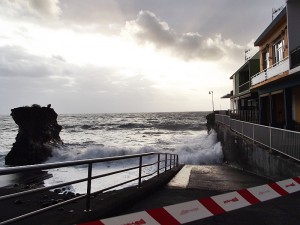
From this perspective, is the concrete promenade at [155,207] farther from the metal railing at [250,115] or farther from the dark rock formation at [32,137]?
the dark rock formation at [32,137]

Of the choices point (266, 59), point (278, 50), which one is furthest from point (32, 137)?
point (278, 50)

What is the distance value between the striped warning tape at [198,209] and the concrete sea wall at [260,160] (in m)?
4.99

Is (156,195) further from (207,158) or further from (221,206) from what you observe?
(207,158)

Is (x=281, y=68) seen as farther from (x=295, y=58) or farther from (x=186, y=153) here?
(x=186, y=153)

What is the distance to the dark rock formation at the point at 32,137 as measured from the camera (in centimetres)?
3206

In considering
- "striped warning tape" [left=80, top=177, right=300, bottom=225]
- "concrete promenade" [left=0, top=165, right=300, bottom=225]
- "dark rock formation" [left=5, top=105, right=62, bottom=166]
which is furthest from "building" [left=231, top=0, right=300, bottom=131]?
"dark rock formation" [left=5, top=105, right=62, bottom=166]

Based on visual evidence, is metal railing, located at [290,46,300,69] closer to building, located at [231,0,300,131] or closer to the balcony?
building, located at [231,0,300,131]

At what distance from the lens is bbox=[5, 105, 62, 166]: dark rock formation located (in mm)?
32062

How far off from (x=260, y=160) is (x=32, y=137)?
89.5ft

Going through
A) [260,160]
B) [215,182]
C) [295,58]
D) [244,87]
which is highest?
[295,58]

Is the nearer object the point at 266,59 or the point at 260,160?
the point at 260,160

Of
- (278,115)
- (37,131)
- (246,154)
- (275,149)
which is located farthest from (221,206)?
(37,131)

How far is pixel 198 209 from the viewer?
13.8 feet

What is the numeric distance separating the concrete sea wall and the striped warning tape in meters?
4.99
